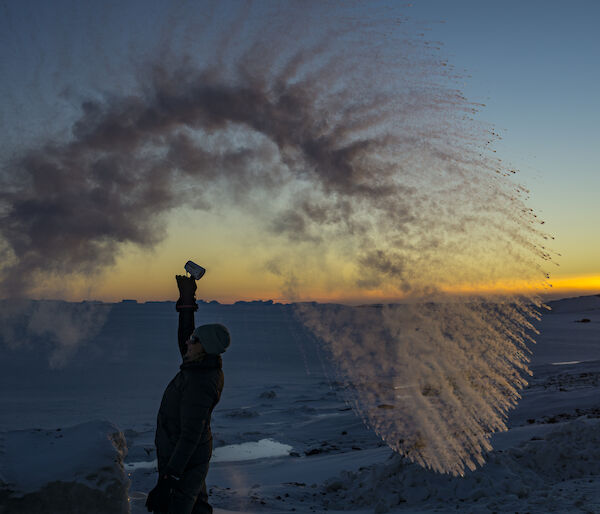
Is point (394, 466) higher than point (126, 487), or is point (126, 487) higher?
point (126, 487)

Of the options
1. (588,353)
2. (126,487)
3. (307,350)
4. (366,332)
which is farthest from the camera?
(366,332)

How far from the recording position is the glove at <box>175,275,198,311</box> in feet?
15.7

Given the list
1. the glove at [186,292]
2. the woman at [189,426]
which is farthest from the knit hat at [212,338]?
the glove at [186,292]

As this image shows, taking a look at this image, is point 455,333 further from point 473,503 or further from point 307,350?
point 307,350

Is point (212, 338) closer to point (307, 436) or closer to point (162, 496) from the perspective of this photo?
point (162, 496)

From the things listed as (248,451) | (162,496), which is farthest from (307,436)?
(162,496)

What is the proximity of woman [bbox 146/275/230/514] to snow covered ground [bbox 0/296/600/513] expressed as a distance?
5.70 feet

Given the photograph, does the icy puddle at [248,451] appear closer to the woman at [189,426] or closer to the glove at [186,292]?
the glove at [186,292]

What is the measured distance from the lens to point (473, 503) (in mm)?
6242

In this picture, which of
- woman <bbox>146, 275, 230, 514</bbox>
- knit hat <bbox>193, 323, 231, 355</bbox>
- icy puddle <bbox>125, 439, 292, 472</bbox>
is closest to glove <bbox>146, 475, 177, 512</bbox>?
woman <bbox>146, 275, 230, 514</bbox>

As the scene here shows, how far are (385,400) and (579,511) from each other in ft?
37.7

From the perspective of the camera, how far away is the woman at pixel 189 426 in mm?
3342

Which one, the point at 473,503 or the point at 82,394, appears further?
the point at 82,394

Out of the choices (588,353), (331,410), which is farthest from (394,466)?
(588,353)
